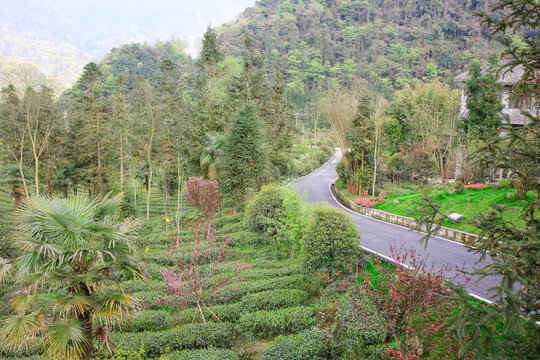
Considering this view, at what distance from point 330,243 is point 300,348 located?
3.50 metres

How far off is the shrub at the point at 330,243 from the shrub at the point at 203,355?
3821 mm

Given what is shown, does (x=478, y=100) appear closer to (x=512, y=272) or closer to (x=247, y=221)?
(x=247, y=221)

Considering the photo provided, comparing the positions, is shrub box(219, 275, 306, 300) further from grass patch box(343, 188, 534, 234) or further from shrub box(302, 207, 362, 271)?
grass patch box(343, 188, 534, 234)

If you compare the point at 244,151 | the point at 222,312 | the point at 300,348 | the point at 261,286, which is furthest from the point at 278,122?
the point at 300,348

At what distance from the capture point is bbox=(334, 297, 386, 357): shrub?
22.9 feet

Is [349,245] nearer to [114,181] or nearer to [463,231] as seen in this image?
[463,231]

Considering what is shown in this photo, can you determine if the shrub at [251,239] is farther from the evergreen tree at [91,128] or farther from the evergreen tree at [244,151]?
the evergreen tree at [91,128]

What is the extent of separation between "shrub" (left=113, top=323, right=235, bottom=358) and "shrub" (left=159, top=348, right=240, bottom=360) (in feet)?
1.20

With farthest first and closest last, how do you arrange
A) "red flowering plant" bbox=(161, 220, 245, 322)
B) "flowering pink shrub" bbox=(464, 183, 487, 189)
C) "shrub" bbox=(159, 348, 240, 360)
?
"flowering pink shrub" bbox=(464, 183, 487, 189)
"red flowering plant" bbox=(161, 220, 245, 322)
"shrub" bbox=(159, 348, 240, 360)

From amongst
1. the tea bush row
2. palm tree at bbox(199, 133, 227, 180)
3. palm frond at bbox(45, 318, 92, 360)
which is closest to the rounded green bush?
the tea bush row

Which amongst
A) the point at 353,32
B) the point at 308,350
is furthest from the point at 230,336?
the point at 353,32

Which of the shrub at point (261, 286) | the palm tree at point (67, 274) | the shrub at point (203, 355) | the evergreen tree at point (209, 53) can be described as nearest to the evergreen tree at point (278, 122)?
the evergreen tree at point (209, 53)

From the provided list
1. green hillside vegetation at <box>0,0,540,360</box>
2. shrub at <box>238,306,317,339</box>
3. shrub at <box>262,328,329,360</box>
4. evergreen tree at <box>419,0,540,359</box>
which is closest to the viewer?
evergreen tree at <box>419,0,540,359</box>

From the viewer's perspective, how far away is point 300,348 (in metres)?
7.41
